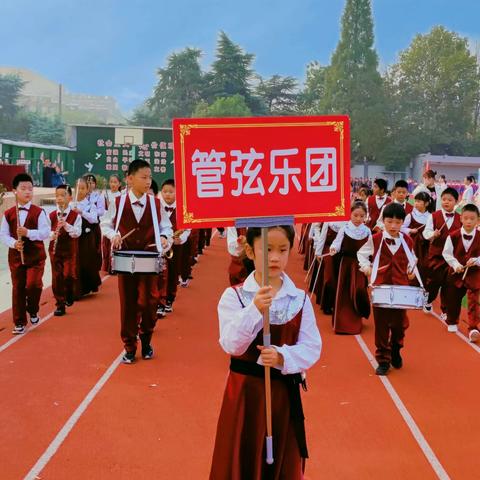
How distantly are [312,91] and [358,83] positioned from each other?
14128 mm

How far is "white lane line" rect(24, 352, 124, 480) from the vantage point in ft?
13.9

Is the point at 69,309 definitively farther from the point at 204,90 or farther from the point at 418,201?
the point at 204,90

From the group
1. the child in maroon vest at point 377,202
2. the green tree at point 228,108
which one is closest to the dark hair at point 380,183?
the child in maroon vest at point 377,202

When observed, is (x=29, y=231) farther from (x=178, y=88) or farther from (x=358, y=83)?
(x=178, y=88)

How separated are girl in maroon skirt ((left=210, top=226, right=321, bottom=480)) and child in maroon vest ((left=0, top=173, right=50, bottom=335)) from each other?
490cm

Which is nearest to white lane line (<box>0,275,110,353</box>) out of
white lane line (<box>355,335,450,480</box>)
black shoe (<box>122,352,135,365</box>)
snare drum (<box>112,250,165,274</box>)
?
black shoe (<box>122,352,135,365</box>)

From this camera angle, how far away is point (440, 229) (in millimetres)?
8711

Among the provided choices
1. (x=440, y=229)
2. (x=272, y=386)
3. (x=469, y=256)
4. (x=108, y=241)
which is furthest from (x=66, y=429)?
(x=108, y=241)

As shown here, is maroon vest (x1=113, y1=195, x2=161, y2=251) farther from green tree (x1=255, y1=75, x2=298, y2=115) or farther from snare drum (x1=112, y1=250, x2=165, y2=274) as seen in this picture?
green tree (x1=255, y1=75, x2=298, y2=115)

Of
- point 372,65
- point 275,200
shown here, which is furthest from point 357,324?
point 372,65

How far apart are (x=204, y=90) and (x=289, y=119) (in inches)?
2633

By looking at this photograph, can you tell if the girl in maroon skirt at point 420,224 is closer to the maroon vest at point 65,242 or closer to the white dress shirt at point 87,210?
the white dress shirt at point 87,210

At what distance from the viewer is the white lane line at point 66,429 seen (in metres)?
4.25

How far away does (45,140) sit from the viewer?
230ft
